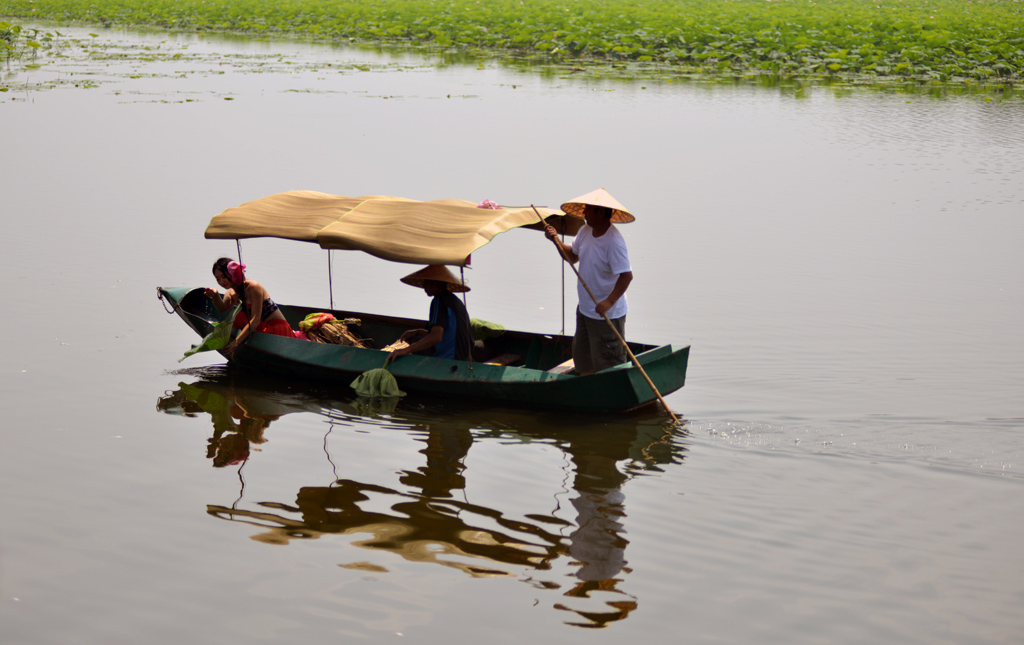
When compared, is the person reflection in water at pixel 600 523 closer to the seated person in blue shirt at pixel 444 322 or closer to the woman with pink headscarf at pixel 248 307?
the seated person in blue shirt at pixel 444 322

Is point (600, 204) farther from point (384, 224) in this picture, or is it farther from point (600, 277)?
point (384, 224)

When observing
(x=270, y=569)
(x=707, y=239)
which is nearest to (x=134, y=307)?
(x=270, y=569)

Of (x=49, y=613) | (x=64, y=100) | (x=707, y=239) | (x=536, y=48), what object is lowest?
(x=49, y=613)

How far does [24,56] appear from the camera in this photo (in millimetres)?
27859

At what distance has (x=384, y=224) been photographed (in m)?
7.46

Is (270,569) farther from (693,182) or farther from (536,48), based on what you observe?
(536,48)

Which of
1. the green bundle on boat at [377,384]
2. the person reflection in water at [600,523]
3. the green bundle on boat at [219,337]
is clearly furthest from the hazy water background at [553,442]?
the green bundle on boat at [219,337]

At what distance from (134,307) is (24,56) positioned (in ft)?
72.3

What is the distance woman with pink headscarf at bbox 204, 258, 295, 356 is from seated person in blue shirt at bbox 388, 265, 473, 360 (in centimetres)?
119

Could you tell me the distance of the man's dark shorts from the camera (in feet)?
22.7

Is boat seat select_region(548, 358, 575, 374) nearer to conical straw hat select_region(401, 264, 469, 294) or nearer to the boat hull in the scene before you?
the boat hull

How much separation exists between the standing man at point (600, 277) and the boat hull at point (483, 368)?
0.83 feet

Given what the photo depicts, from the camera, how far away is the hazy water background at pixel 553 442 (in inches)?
189

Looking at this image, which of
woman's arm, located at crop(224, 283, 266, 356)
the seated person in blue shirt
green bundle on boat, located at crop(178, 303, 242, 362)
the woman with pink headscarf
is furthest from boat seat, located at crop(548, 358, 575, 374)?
green bundle on boat, located at crop(178, 303, 242, 362)
